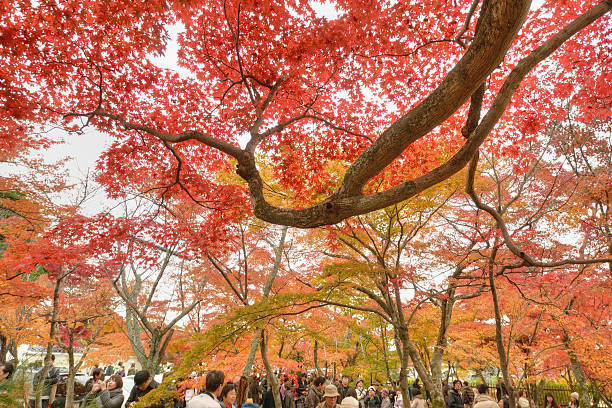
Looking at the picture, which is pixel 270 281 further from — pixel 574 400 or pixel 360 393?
pixel 574 400

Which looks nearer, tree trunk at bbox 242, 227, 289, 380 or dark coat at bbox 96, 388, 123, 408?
dark coat at bbox 96, 388, 123, 408

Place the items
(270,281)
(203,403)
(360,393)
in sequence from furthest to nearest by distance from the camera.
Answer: (360,393) → (270,281) → (203,403)

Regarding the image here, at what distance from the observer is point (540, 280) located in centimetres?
775

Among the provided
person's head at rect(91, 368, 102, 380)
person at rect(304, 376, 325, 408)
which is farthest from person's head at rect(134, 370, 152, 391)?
person at rect(304, 376, 325, 408)

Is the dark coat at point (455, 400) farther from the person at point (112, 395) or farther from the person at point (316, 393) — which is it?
the person at point (112, 395)

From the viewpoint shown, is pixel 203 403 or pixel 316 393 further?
pixel 316 393

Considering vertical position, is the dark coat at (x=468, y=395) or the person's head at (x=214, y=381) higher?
the person's head at (x=214, y=381)

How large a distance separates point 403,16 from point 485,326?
38.3 feet

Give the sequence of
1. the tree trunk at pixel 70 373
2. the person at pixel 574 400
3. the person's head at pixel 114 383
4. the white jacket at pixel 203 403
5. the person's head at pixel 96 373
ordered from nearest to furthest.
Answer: the white jacket at pixel 203 403 → the person's head at pixel 114 383 → the person's head at pixel 96 373 → the tree trunk at pixel 70 373 → the person at pixel 574 400

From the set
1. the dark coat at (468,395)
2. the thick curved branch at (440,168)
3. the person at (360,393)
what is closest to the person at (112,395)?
the thick curved branch at (440,168)

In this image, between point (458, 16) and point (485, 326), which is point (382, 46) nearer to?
point (458, 16)

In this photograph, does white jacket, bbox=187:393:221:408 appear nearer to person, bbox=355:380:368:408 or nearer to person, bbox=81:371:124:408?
person, bbox=81:371:124:408

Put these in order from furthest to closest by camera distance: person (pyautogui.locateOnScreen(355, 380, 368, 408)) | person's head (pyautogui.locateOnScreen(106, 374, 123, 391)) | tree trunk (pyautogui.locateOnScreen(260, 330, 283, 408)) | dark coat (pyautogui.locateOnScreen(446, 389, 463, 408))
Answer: person (pyautogui.locateOnScreen(355, 380, 368, 408)) < dark coat (pyautogui.locateOnScreen(446, 389, 463, 408)) < tree trunk (pyautogui.locateOnScreen(260, 330, 283, 408)) < person's head (pyautogui.locateOnScreen(106, 374, 123, 391))

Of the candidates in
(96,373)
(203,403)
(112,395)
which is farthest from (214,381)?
(96,373)
